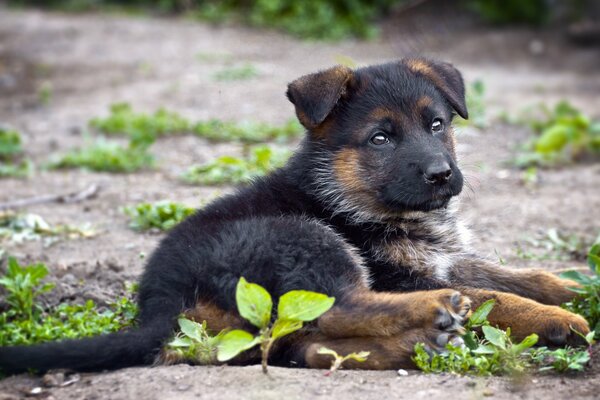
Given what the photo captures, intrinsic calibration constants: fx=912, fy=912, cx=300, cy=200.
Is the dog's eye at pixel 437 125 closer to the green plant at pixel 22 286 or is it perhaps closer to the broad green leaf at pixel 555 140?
the green plant at pixel 22 286

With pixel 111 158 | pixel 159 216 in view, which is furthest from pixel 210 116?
pixel 159 216

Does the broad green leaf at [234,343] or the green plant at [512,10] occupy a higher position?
the green plant at [512,10]

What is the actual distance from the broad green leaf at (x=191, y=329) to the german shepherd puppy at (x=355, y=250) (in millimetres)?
112

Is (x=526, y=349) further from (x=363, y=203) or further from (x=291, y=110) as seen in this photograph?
(x=291, y=110)

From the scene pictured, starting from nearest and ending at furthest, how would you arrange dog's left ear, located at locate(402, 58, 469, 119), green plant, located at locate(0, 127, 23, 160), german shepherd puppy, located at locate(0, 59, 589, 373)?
1. german shepherd puppy, located at locate(0, 59, 589, 373)
2. dog's left ear, located at locate(402, 58, 469, 119)
3. green plant, located at locate(0, 127, 23, 160)

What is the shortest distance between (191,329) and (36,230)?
3076 mm

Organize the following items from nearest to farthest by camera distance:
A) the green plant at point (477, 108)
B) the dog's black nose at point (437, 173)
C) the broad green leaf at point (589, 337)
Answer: the broad green leaf at point (589, 337)
the dog's black nose at point (437, 173)
the green plant at point (477, 108)

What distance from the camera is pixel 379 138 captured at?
5.31 meters

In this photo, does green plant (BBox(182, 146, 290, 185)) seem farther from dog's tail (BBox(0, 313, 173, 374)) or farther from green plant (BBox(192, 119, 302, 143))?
dog's tail (BBox(0, 313, 173, 374))

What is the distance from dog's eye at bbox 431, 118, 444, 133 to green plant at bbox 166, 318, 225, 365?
1.86 meters

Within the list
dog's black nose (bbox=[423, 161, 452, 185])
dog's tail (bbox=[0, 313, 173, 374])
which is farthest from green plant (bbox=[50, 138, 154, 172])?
dog's tail (bbox=[0, 313, 173, 374])

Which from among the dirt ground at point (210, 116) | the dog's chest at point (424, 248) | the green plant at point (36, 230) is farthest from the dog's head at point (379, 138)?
the green plant at point (36, 230)

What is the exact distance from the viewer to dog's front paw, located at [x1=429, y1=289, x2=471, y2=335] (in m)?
4.33

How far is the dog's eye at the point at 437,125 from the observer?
5422 millimetres
